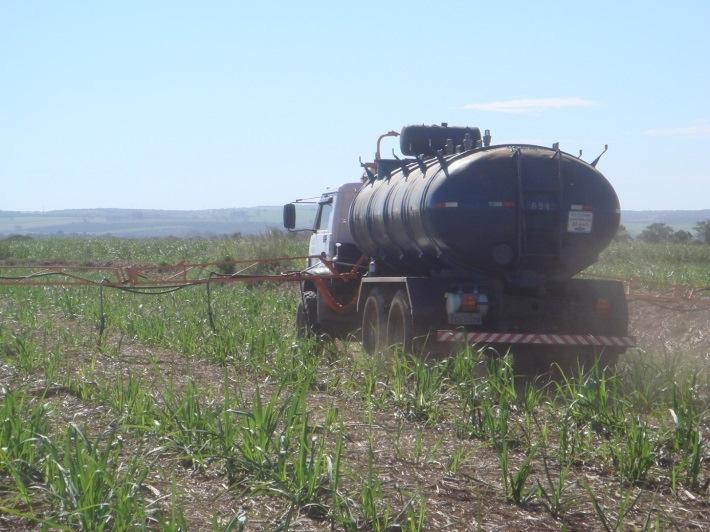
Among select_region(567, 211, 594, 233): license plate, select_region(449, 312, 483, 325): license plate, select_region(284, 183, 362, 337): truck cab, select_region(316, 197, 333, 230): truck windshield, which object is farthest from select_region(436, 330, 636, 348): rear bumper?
select_region(316, 197, 333, 230): truck windshield

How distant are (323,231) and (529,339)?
20.0ft

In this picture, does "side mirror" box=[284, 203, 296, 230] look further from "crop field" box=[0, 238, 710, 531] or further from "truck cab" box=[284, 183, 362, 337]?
"crop field" box=[0, 238, 710, 531]

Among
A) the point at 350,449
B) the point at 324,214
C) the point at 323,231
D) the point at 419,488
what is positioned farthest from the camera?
the point at 324,214

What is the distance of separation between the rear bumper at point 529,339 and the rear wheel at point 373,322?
4.86 ft

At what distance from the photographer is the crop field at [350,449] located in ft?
17.9

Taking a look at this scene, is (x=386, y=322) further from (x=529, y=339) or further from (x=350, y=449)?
(x=350, y=449)

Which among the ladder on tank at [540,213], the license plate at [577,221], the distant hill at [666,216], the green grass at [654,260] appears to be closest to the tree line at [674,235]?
the green grass at [654,260]

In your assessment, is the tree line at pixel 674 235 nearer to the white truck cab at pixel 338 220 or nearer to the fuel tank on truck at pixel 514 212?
the white truck cab at pixel 338 220

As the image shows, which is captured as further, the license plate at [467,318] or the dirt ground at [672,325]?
the dirt ground at [672,325]

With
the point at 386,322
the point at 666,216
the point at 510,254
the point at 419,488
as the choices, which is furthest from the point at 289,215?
the point at 666,216

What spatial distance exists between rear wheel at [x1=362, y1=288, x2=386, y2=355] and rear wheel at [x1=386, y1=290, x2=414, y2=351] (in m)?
0.17

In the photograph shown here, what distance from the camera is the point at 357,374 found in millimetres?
10852

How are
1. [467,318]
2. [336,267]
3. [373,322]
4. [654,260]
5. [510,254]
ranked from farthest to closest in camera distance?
[654,260] < [336,267] < [373,322] < [510,254] < [467,318]

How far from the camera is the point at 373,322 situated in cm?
1261
